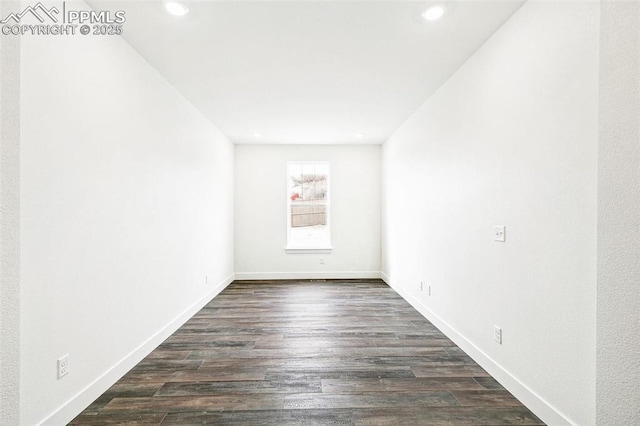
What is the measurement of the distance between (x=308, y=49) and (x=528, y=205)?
1980 mm

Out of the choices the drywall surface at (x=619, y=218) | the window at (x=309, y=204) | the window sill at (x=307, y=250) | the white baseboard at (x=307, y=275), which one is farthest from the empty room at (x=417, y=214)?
the window at (x=309, y=204)

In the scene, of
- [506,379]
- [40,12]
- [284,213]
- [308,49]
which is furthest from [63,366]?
[284,213]

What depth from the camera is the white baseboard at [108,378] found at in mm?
1699

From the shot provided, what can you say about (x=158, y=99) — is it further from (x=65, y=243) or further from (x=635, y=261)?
(x=635, y=261)

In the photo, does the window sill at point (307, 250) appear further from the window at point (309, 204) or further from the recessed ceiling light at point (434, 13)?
the recessed ceiling light at point (434, 13)

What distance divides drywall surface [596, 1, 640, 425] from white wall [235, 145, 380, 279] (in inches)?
177

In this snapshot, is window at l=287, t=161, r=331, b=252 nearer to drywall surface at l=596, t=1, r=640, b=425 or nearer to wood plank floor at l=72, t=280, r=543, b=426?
wood plank floor at l=72, t=280, r=543, b=426

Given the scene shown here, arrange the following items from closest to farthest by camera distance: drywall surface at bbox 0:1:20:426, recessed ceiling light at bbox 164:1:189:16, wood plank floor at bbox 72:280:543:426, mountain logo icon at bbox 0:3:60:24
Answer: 1. drywall surface at bbox 0:1:20:426
2. mountain logo icon at bbox 0:3:60:24
3. wood plank floor at bbox 72:280:543:426
4. recessed ceiling light at bbox 164:1:189:16

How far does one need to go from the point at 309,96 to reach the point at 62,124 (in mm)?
2306

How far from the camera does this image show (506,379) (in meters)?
2.08

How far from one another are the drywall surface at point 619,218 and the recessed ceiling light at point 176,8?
7.45 feet

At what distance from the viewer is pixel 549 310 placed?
5.62 feet

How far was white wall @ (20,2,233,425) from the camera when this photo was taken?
60.3 inches

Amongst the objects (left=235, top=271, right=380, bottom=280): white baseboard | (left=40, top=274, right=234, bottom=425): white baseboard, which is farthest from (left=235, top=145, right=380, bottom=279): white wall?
(left=40, top=274, right=234, bottom=425): white baseboard
